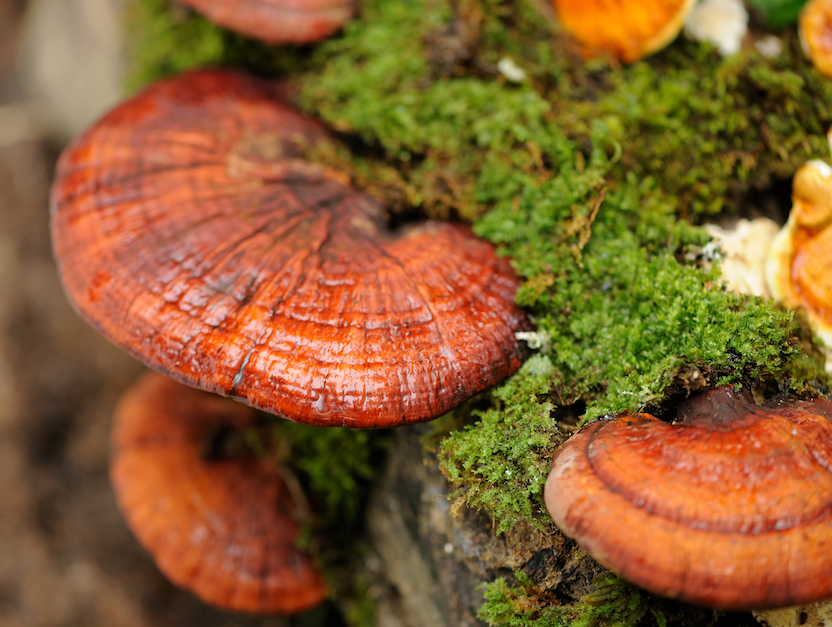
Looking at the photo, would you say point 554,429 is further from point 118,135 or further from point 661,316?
point 118,135

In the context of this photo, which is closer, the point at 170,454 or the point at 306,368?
the point at 306,368

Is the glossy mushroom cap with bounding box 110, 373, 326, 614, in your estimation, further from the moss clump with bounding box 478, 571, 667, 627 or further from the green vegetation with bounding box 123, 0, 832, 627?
the moss clump with bounding box 478, 571, 667, 627

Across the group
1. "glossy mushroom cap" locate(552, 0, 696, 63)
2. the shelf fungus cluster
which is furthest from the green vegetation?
the shelf fungus cluster

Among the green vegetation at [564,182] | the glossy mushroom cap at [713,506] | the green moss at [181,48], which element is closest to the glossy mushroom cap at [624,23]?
the green vegetation at [564,182]

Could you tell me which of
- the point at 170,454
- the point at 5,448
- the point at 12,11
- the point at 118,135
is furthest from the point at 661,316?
the point at 12,11

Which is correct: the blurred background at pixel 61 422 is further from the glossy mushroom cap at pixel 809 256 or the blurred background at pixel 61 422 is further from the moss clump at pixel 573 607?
the glossy mushroom cap at pixel 809 256

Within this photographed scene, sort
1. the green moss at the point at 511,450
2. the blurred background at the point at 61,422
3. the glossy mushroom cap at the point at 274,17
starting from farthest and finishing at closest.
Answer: the blurred background at the point at 61,422, the glossy mushroom cap at the point at 274,17, the green moss at the point at 511,450
